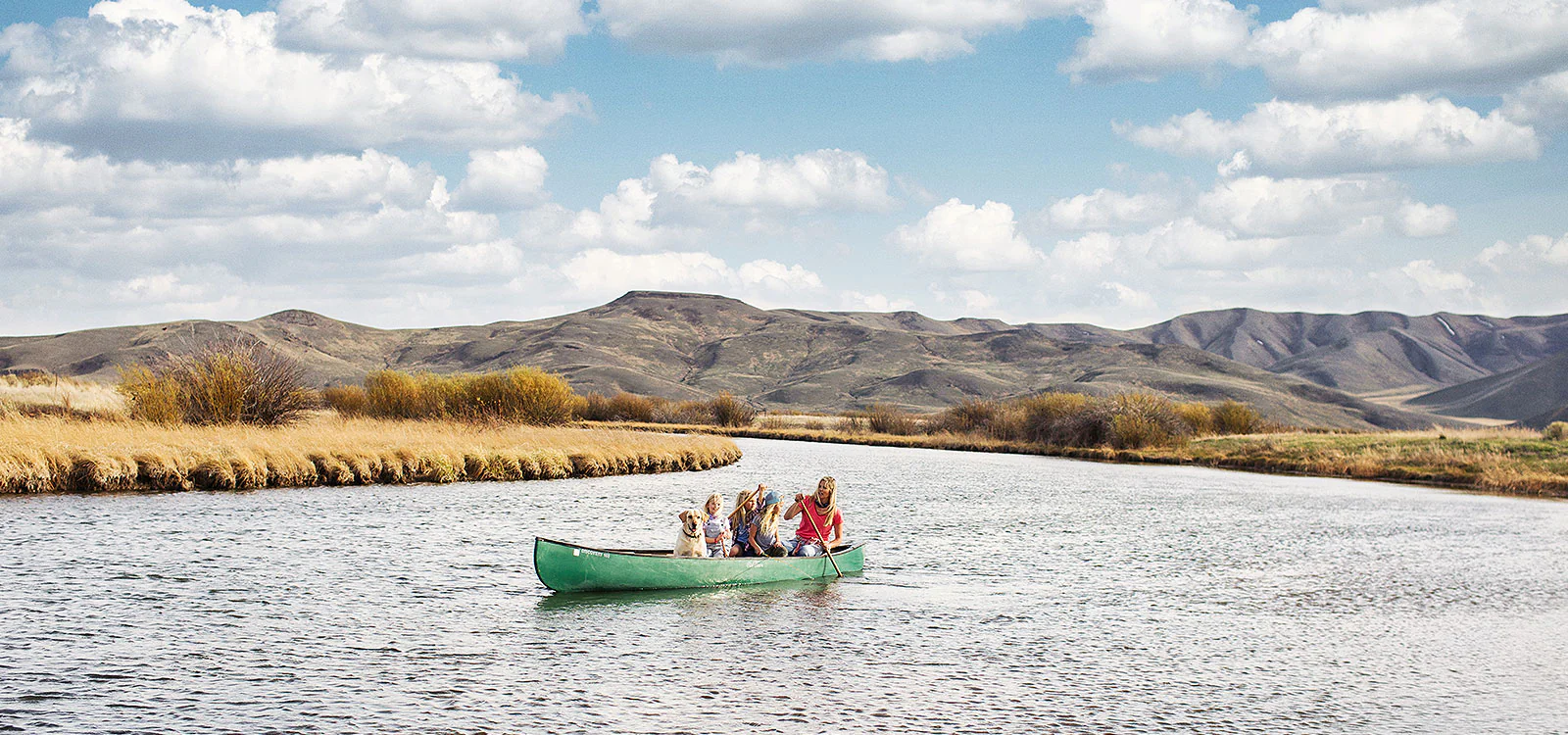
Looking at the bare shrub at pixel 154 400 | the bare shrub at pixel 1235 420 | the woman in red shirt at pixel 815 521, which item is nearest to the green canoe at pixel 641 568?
the woman in red shirt at pixel 815 521

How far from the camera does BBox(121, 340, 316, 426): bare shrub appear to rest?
3878cm

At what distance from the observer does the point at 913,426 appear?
8294cm

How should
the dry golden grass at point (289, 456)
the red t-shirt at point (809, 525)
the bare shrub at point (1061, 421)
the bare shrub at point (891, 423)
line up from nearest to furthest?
the red t-shirt at point (809, 525), the dry golden grass at point (289, 456), the bare shrub at point (1061, 421), the bare shrub at point (891, 423)

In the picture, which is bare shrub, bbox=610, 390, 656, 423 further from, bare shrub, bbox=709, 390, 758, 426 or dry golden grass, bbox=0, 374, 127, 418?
dry golden grass, bbox=0, 374, 127, 418

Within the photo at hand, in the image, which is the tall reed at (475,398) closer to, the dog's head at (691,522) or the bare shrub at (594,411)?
the bare shrub at (594,411)

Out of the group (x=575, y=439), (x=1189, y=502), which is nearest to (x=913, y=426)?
(x=575, y=439)

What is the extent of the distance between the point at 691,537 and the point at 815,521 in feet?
8.47

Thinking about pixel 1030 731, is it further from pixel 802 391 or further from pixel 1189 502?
pixel 802 391

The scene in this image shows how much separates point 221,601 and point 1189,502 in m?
28.0

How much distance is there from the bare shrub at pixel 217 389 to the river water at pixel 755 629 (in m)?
11.6

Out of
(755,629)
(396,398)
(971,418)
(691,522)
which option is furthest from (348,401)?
(755,629)

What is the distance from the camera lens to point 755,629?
15930 mm

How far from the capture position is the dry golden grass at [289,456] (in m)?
28.2

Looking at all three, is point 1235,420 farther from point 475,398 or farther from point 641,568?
point 641,568
